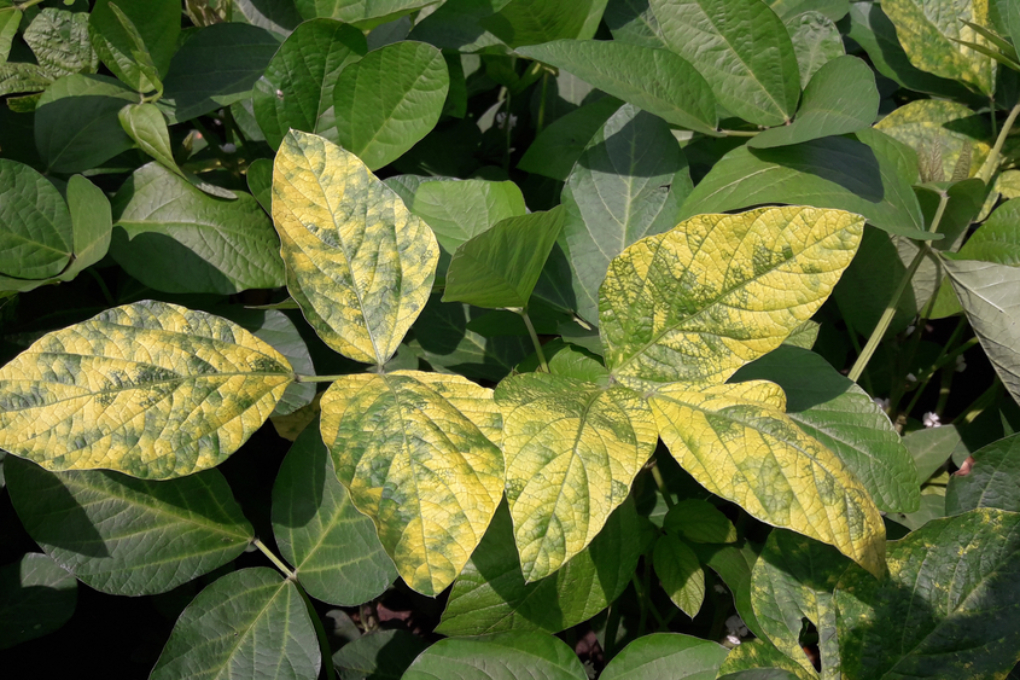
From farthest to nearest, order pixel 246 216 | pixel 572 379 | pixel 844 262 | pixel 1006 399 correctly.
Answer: pixel 1006 399 < pixel 246 216 < pixel 572 379 < pixel 844 262

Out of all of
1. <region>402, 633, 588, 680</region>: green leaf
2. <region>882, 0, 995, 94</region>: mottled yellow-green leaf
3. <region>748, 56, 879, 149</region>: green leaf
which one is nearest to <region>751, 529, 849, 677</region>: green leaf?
<region>402, 633, 588, 680</region>: green leaf

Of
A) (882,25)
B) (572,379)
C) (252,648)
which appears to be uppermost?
(882,25)

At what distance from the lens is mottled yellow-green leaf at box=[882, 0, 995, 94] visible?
112 cm

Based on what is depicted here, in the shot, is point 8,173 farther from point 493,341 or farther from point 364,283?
point 493,341

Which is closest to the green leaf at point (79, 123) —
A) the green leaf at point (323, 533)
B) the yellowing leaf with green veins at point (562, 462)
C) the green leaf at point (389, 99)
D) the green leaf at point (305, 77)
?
the green leaf at point (305, 77)

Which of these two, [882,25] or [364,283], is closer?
[364,283]

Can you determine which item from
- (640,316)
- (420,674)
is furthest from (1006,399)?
(420,674)

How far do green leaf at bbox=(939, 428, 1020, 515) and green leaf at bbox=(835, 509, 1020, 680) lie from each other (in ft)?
0.33

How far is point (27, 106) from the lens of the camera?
107 centimetres

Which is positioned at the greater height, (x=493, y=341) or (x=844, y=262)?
(x=844, y=262)

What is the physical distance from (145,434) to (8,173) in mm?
478

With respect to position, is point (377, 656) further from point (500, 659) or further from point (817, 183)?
point (817, 183)

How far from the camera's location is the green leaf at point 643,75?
0.87 metres

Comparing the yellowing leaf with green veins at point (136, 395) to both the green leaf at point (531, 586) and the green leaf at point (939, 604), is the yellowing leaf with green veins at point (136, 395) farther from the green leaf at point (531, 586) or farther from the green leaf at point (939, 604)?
the green leaf at point (939, 604)
